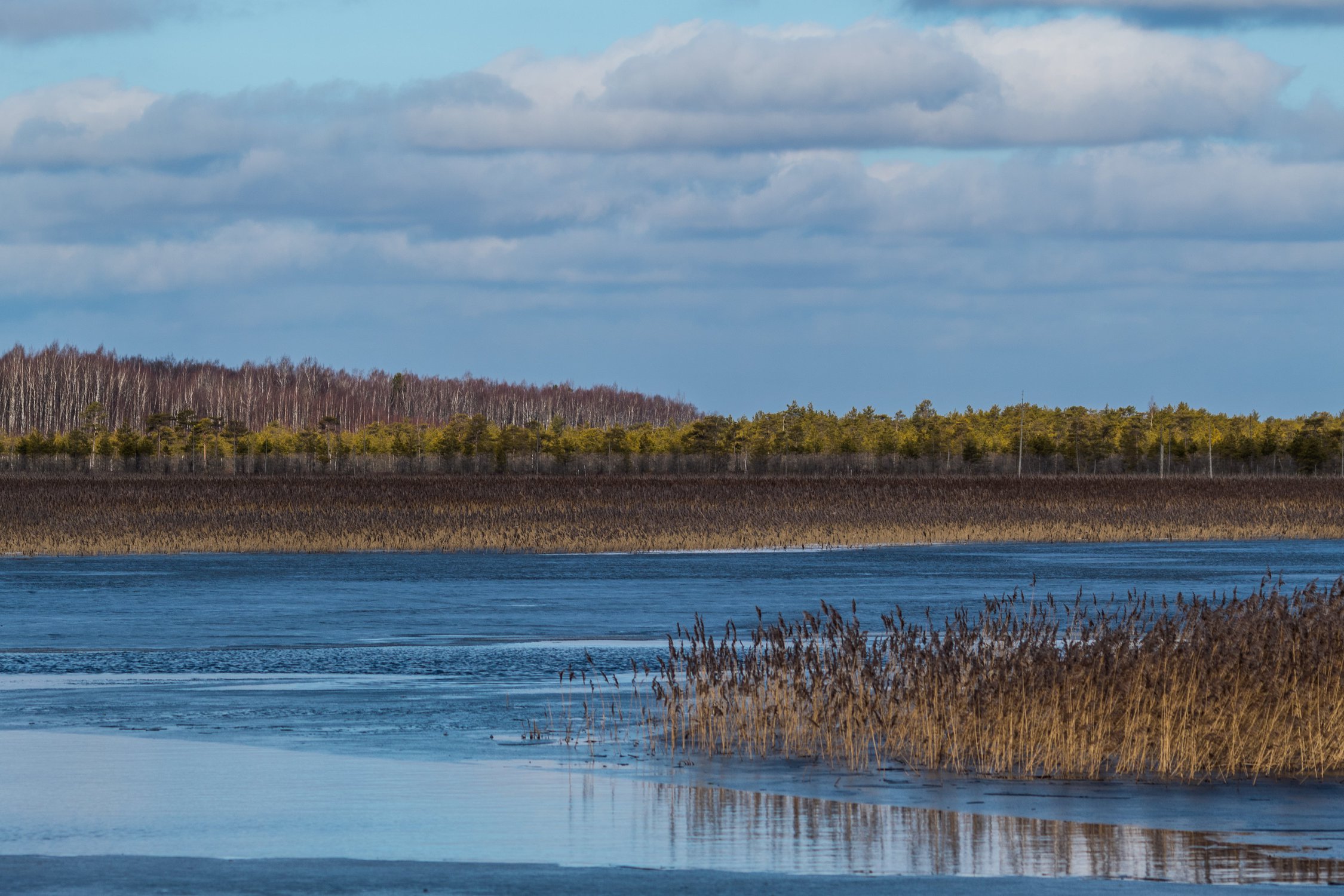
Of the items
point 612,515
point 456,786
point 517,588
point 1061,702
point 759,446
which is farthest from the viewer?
point 759,446

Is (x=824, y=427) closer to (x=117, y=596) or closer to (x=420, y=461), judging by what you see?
(x=420, y=461)

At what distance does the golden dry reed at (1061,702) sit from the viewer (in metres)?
11.7

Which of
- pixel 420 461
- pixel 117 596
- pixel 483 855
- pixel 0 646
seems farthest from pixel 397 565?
pixel 420 461

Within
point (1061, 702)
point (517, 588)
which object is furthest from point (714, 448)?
point (1061, 702)

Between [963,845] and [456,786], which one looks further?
[456,786]

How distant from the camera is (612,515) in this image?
50438 mm

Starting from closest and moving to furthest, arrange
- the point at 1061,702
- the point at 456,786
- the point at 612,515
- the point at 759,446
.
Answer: the point at 456,786, the point at 1061,702, the point at 612,515, the point at 759,446

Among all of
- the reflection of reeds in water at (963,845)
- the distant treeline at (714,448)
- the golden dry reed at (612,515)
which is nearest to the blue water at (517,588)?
the golden dry reed at (612,515)

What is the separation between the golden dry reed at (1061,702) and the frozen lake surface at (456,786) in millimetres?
470

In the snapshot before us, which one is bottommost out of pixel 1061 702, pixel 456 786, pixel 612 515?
pixel 456 786

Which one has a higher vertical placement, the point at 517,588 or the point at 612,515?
the point at 612,515

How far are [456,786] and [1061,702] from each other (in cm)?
406

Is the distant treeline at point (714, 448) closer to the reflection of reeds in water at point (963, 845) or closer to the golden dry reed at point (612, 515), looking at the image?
the golden dry reed at point (612, 515)

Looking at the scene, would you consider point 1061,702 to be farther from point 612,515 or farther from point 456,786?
point 612,515
